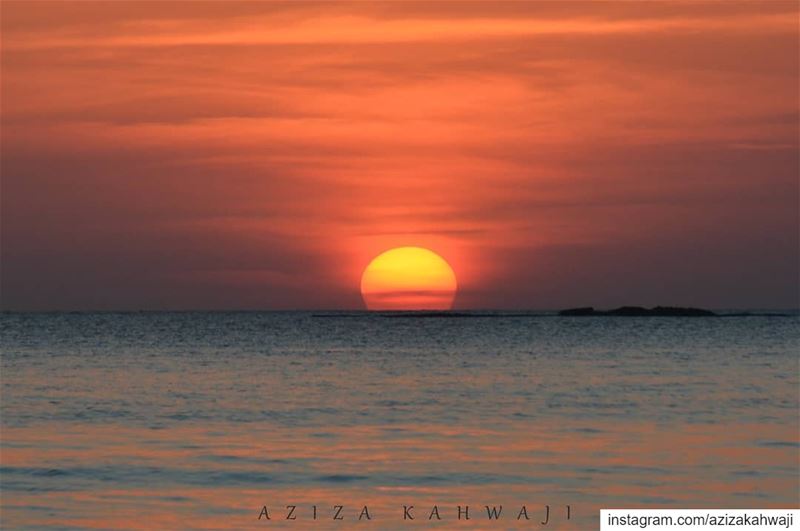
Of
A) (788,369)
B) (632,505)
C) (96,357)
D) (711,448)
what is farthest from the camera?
(96,357)

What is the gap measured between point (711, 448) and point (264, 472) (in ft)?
34.1

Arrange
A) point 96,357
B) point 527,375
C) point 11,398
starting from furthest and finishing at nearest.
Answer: point 96,357 < point 527,375 < point 11,398

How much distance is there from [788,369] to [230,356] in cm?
3004

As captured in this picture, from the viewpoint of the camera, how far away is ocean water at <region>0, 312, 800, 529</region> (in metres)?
22.5

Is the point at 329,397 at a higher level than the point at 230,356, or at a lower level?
lower

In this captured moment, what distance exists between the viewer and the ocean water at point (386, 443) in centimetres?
2253

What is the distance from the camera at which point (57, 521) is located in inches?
830

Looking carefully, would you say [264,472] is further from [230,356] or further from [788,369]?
[230,356]

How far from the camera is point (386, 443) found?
30.7m

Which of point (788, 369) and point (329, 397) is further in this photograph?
point (788, 369)

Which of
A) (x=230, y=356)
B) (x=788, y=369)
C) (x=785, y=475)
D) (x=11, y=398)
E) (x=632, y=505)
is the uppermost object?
(x=230, y=356)

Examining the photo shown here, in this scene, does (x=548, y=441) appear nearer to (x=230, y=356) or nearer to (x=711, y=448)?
(x=711, y=448)

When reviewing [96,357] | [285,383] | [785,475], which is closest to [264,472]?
[785,475]

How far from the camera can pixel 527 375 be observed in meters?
53.9
